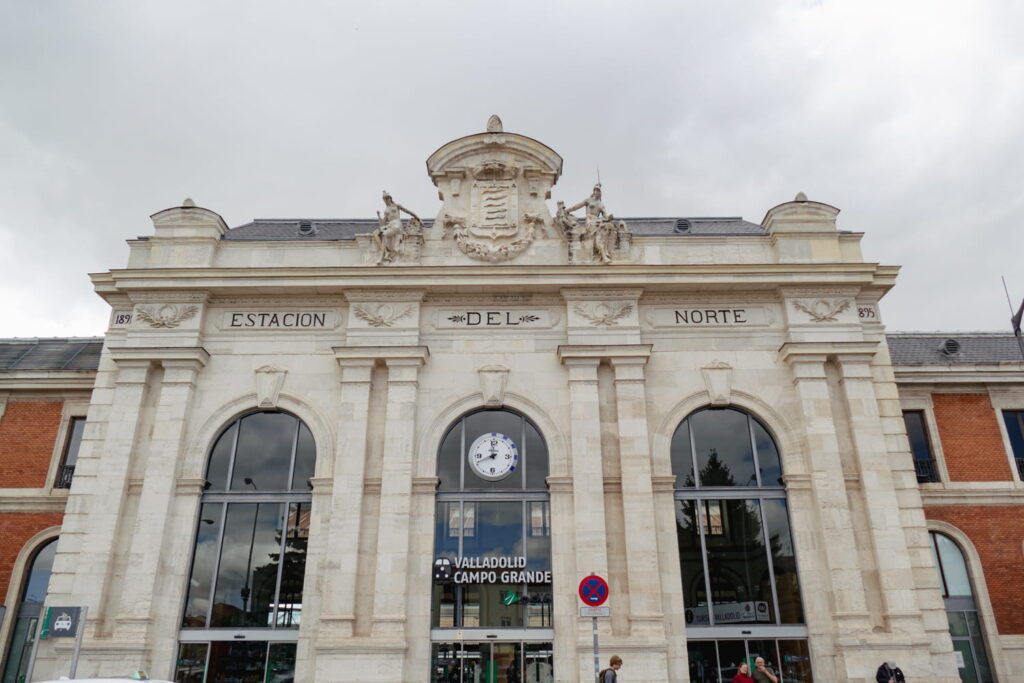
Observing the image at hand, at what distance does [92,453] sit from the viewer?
720 inches

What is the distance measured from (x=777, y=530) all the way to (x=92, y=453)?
17.2 meters

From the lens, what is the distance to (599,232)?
1969 centimetres

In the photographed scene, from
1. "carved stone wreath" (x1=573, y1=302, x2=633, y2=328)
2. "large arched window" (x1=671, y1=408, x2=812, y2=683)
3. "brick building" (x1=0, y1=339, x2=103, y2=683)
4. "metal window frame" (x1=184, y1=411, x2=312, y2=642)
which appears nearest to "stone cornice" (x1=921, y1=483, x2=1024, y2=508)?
"large arched window" (x1=671, y1=408, x2=812, y2=683)

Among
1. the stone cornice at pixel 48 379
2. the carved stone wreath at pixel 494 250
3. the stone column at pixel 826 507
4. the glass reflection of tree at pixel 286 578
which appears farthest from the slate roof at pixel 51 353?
the stone column at pixel 826 507

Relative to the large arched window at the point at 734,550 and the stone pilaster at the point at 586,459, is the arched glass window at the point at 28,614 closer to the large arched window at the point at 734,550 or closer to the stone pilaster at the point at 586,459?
the stone pilaster at the point at 586,459

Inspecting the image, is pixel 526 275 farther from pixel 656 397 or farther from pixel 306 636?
pixel 306 636

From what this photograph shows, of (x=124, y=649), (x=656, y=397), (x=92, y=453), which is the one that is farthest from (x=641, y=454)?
(x=92, y=453)

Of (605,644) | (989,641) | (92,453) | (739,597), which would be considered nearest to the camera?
(605,644)

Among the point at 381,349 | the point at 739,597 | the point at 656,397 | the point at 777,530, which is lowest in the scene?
the point at 739,597

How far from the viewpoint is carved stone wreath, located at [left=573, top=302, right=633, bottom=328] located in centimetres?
1903

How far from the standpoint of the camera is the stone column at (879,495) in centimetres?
1616

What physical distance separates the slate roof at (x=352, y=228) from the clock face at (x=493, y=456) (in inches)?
273

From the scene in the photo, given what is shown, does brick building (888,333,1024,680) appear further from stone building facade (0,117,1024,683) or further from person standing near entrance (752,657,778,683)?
person standing near entrance (752,657,778,683)

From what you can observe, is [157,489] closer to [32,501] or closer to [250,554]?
[250,554]
